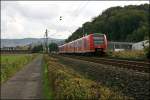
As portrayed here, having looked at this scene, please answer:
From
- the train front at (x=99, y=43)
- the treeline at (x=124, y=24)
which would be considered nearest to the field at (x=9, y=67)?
the train front at (x=99, y=43)

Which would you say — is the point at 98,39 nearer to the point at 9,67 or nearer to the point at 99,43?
the point at 99,43

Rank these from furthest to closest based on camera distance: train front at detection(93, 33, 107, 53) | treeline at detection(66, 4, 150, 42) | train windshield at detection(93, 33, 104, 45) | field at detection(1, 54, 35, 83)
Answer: treeline at detection(66, 4, 150, 42)
train windshield at detection(93, 33, 104, 45)
train front at detection(93, 33, 107, 53)
field at detection(1, 54, 35, 83)

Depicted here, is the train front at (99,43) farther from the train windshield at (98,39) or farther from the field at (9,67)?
the field at (9,67)

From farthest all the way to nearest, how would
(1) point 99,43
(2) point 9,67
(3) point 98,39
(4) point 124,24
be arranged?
(4) point 124,24 < (3) point 98,39 < (1) point 99,43 < (2) point 9,67

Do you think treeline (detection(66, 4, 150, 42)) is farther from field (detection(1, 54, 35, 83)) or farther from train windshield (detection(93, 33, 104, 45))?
field (detection(1, 54, 35, 83))

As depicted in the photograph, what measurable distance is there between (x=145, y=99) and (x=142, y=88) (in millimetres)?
2304

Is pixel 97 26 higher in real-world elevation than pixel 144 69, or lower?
higher

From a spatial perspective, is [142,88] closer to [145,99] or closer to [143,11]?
[145,99]

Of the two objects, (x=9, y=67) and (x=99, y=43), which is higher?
(x=99, y=43)

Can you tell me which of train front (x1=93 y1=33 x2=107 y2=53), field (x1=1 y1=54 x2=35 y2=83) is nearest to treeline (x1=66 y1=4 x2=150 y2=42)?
train front (x1=93 y1=33 x2=107 y2=53)

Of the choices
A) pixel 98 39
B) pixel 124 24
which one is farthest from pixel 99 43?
pixel 124 24

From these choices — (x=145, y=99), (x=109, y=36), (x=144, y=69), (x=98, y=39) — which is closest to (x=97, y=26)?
(x=109, y=36)

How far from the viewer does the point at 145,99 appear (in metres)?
10.7

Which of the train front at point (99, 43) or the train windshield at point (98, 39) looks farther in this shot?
the train windshield at point (98, 39)
